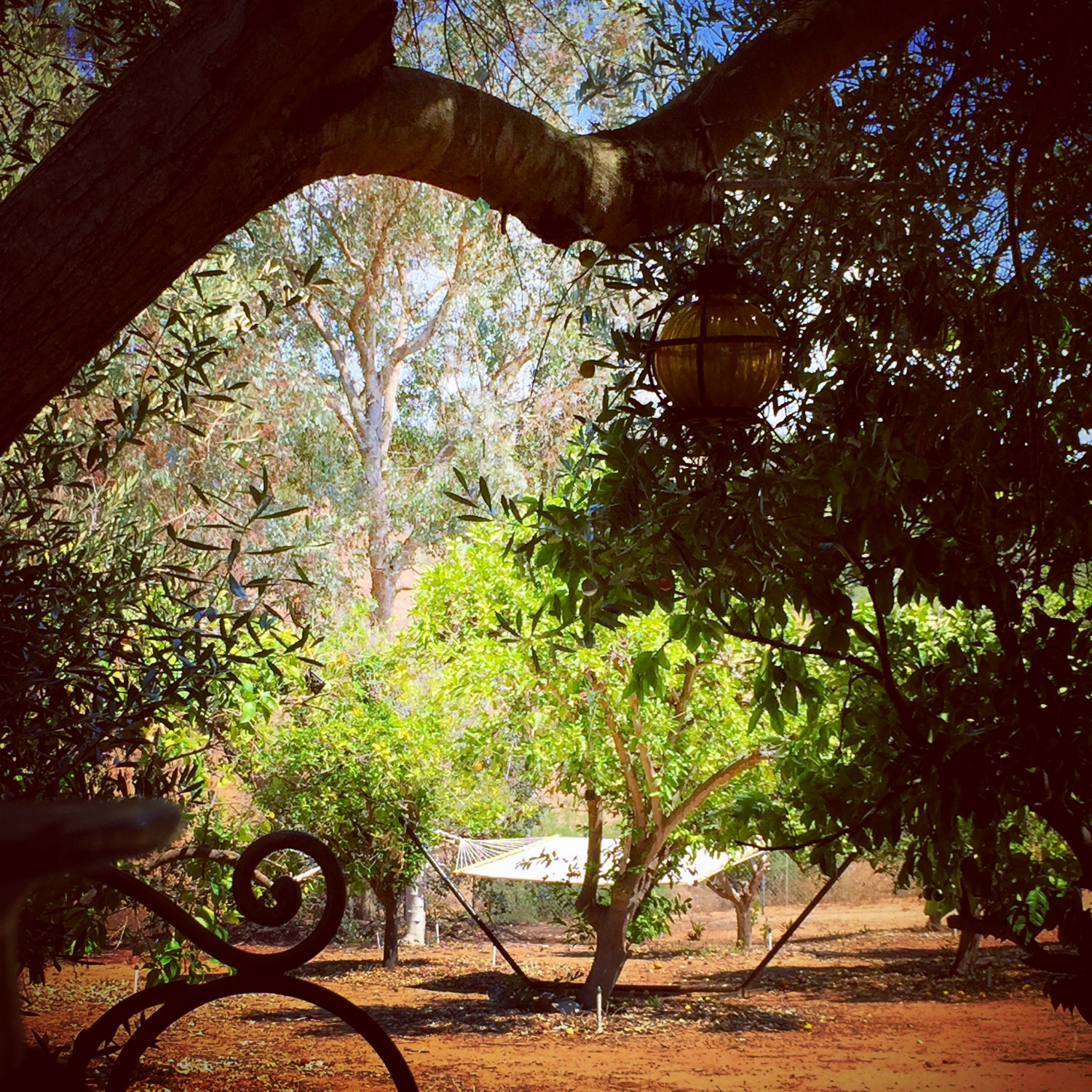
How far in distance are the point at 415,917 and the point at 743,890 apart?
3.69 metres

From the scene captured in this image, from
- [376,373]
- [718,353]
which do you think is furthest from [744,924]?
[718,353]

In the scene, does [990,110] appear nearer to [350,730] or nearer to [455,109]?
[455,109]

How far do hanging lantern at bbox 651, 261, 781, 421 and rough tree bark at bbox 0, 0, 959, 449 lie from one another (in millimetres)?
532

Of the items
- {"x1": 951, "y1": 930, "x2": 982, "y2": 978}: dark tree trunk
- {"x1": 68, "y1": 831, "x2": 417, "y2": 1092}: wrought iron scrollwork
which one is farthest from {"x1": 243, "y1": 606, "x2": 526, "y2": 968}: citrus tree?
{"x1": 68, "y1": 831, "x2": 417, "y2": 1092}: wrought iron scrollwork

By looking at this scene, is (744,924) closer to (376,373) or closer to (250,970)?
(376,373)

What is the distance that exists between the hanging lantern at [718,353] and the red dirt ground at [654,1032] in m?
4.30

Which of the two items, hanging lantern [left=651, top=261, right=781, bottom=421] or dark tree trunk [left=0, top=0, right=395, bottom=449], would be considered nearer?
dark tree trunk [left=0, top=0, right=395, bottom=449]

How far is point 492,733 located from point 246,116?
21.5ft

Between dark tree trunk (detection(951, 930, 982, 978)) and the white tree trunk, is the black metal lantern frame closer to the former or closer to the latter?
dark tree trunk (detection(951, 930, 982, 978))

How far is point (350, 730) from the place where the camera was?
8156mm

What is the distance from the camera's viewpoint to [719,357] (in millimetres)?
1781

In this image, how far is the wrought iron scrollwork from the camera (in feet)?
2.76

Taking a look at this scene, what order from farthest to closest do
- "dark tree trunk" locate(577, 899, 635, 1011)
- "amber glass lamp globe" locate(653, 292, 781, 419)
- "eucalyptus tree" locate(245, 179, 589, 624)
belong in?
1. "eucalyptus tree" locate(245, 179, 589, 624)
2. "dark tree trunk" locate(577, 899, 635, 1011)
3. "amber glass lamp globe" locate(653, 292, 781, 419)

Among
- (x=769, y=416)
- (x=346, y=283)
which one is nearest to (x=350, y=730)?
(x=346, y=283)
